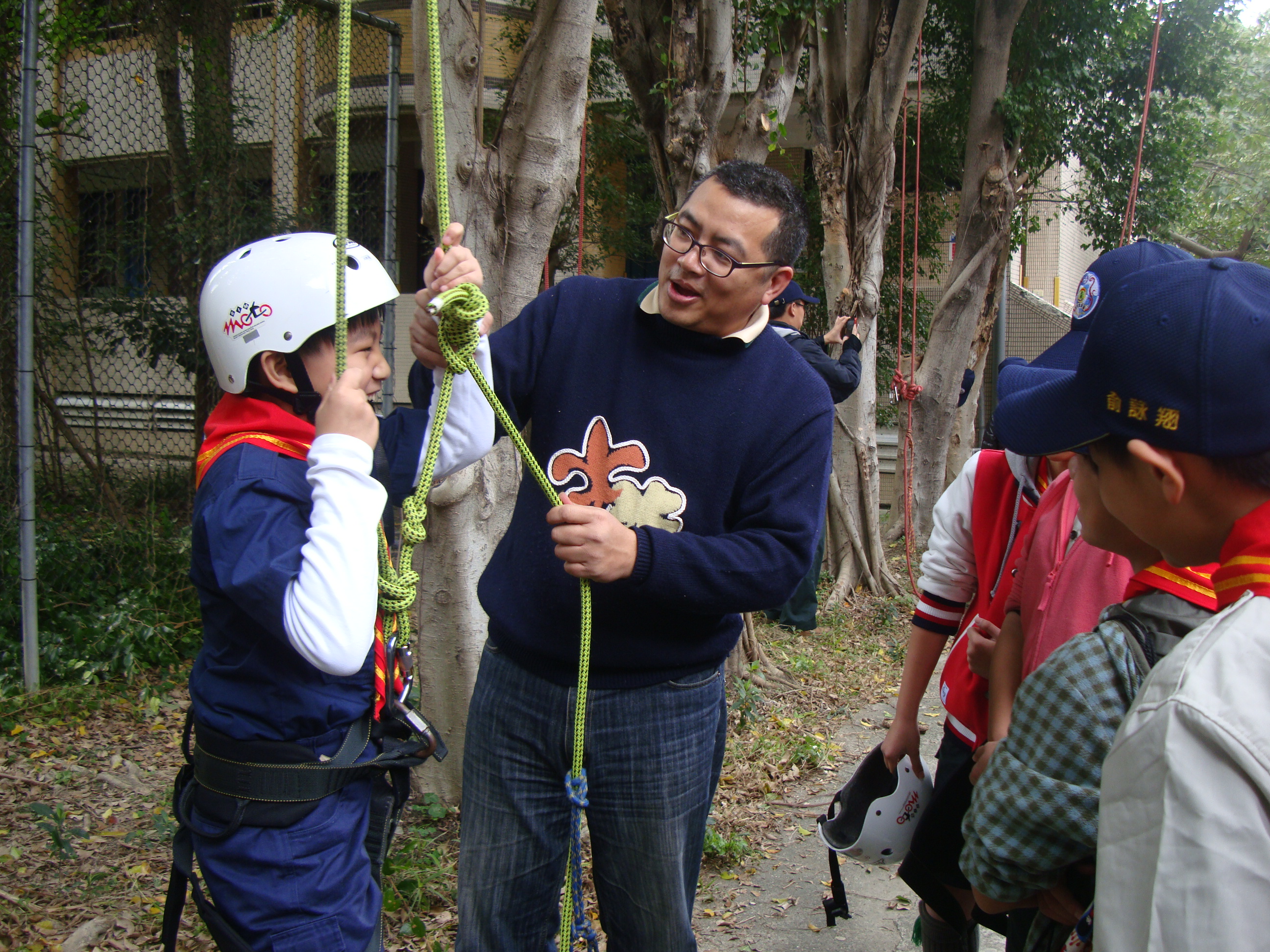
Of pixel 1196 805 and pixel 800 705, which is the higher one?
pixel 1196 805

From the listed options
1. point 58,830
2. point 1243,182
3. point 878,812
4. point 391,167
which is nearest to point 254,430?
point 878,812

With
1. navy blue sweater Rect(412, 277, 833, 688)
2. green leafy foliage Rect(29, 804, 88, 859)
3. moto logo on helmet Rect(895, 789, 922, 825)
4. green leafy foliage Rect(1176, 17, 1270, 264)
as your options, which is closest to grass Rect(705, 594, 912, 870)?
moto logo on helmet Rect(895, 789, 922, 825)

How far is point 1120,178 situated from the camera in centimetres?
1123

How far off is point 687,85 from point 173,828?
4405mm

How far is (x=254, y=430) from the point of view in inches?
78.3

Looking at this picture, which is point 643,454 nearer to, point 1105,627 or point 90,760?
point 1105,627

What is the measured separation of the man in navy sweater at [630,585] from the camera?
2.19 metres

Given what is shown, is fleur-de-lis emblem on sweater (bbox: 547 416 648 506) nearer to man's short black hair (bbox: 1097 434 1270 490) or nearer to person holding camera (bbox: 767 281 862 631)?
man's short black hair (bbox: 1097 434 1270 490)

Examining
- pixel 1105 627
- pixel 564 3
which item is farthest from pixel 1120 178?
pixel 1105 627

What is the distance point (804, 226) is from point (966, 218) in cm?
804

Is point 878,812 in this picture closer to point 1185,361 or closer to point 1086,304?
point 1086,304

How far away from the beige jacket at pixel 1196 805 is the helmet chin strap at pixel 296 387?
1649mm

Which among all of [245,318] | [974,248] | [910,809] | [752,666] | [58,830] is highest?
[974,248]

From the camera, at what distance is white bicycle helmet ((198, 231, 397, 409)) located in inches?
80.0
